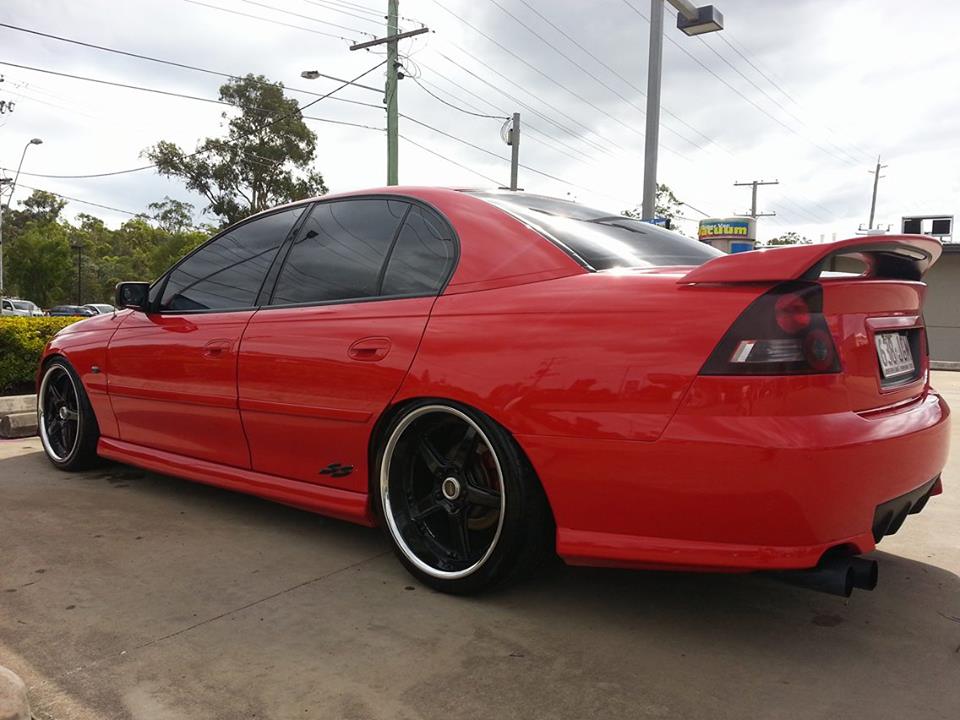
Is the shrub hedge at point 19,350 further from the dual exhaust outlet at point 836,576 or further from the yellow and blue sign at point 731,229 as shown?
the yellow and blue sign at point 731,229

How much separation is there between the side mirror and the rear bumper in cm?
257

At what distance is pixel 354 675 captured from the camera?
83.1 inches

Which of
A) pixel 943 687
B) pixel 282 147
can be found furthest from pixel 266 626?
pixel 282 147

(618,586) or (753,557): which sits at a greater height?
(753,557)

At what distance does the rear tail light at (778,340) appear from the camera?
2.01m

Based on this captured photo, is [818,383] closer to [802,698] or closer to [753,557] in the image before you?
[753,557]

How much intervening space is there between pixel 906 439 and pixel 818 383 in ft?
1.37

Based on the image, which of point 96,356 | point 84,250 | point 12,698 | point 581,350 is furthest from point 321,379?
point 84,250

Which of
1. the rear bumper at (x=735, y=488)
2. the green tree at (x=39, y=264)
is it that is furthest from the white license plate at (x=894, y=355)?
the green tree at (x=39, y=264)

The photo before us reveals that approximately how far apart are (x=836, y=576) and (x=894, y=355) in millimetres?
753

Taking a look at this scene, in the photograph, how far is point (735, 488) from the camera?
2010mm

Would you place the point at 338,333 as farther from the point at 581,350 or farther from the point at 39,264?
the point at 39,264

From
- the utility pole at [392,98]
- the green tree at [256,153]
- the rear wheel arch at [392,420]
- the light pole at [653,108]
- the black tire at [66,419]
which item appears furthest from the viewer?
the green tree at [256,153]

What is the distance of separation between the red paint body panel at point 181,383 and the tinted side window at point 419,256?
824mm
